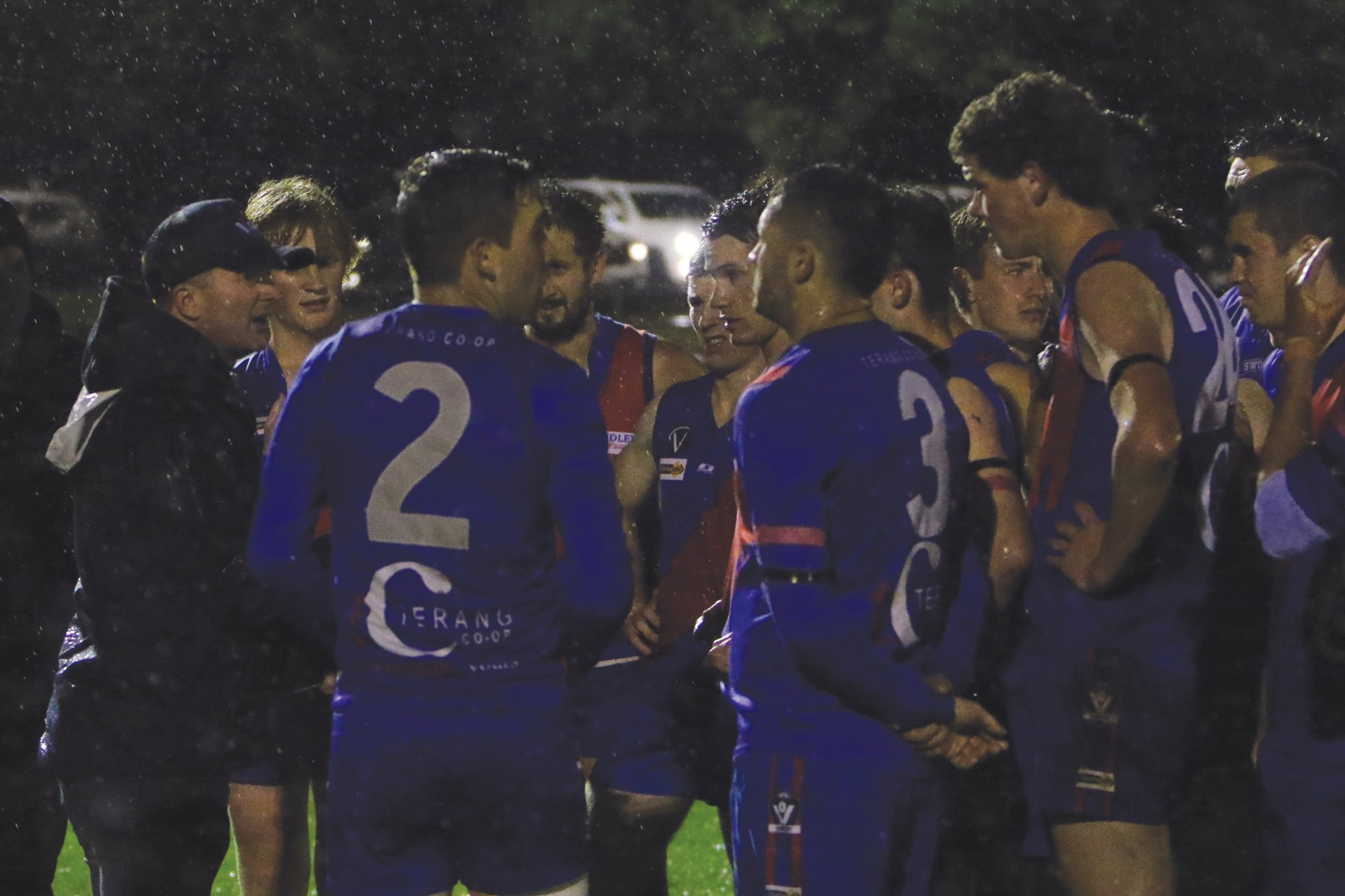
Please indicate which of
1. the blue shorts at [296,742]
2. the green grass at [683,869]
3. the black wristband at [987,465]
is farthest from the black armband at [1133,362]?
the green grass at [683,869]

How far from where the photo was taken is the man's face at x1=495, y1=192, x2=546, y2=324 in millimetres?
3770

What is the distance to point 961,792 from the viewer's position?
479cm

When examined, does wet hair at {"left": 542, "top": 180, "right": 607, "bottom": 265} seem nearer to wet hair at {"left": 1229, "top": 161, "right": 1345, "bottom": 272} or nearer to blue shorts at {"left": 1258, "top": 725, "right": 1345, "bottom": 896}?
wet hair at {"left": 1229, "top": 161, "right": 1345, "bottom": 272}

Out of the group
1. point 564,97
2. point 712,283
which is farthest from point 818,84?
point 712,283

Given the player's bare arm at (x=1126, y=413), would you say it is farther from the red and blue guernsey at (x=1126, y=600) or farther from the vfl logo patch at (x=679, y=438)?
the vfl logo patch at (x=679, y=438)

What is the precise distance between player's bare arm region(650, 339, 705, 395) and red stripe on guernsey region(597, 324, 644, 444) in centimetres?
5

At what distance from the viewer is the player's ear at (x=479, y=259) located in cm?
375

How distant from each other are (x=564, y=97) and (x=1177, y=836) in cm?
2089

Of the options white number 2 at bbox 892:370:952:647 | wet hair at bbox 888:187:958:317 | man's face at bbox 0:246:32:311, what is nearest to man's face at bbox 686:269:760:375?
wet hair at bbox 888:187:958:317

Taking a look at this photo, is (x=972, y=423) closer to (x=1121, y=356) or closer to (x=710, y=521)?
(x=1121, y=356)

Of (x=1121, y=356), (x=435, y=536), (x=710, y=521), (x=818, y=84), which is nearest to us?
(x=435, y=536)

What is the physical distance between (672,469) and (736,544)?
1.29 meters

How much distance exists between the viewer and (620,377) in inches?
223

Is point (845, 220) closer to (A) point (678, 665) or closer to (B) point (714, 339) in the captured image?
(B) point (714, 339)
